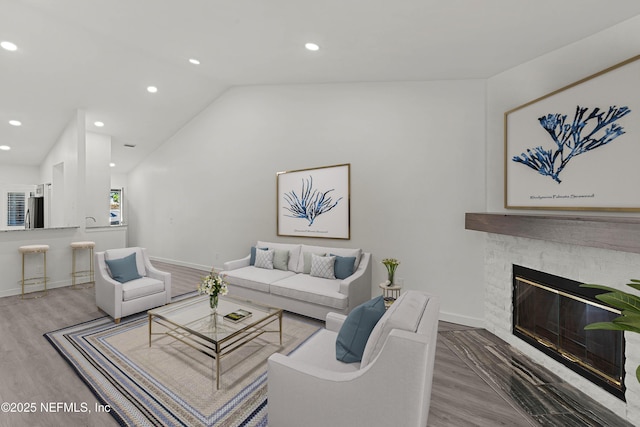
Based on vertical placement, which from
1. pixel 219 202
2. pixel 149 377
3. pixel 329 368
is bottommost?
pixel 149 377

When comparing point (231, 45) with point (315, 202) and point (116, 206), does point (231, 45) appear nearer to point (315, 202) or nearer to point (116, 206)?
point (315, 202)

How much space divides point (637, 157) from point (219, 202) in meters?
5.82

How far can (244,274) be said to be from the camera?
4.24m

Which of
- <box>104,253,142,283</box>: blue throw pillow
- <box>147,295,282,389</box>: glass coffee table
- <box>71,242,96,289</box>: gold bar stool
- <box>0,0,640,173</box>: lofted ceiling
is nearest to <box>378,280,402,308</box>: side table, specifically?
<box>147,295,282,389</box>: glass coffee table

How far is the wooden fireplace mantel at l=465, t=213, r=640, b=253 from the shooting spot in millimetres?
1769

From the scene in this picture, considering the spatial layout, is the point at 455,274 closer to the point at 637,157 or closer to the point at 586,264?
the point at 586,264

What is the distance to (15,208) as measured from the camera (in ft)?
25.3

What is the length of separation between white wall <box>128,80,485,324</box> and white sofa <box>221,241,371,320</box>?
1.01 feet

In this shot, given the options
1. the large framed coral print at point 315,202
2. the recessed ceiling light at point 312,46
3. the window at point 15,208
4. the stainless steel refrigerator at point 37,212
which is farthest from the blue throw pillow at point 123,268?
the window at point 15,208

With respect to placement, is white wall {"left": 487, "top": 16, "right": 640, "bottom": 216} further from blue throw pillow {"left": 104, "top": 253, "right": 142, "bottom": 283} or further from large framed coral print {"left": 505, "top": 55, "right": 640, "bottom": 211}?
blue throw pillow {"left": 104, "top": 253, "right": 142, "bottom": 283}

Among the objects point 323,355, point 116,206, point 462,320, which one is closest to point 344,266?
point 462,320

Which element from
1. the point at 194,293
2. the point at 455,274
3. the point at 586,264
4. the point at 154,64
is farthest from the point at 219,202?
the point at 586,264

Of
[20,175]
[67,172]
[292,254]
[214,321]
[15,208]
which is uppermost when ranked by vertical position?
[20,175]

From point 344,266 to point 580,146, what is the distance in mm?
2720
